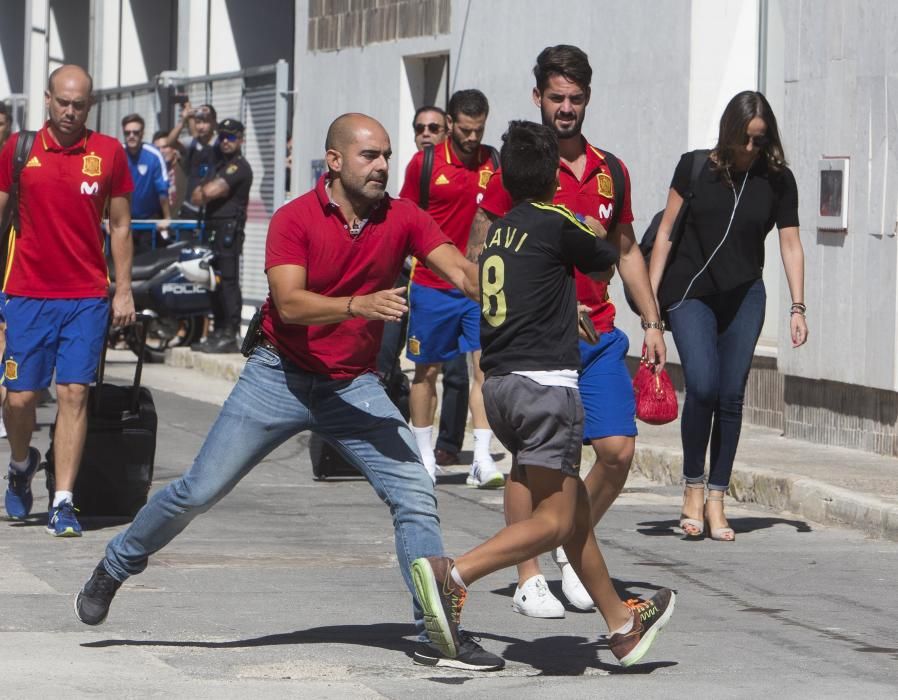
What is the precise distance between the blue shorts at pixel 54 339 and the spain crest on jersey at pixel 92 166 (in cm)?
57

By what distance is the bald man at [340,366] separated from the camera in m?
6.35

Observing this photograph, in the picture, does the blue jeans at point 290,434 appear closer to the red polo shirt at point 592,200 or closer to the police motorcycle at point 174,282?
the red polo shirt at point 592,200

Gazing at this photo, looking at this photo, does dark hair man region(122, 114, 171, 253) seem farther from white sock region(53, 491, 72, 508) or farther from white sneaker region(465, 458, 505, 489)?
white sock region(53, 491, 72, 508)

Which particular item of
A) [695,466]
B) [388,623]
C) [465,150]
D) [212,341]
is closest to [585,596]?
[388,623]

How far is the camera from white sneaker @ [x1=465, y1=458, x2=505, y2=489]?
1088 cm

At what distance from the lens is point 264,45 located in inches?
992

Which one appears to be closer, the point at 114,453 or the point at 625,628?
the point at 625,628

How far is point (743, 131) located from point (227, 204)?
976cm

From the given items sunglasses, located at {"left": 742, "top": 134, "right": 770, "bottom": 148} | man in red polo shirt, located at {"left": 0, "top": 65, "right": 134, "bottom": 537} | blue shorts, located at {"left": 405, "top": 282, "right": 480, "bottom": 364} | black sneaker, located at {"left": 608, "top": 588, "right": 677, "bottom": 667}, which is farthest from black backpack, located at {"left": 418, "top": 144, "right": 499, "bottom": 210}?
black sneaker, located at {"left": 608, "top": 588, "right": 677, "bottom": 667}

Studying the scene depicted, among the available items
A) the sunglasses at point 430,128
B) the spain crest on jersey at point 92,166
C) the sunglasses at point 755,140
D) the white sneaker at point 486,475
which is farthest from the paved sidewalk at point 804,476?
the spain crest on jersey at point 92,166

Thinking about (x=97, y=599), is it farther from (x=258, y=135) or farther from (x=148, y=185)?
(x=258, y=135)

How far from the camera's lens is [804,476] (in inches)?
412

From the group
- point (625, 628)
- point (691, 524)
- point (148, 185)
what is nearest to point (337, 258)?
point (625, 628)

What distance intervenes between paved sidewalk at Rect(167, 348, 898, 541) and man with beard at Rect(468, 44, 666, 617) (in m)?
2.55
